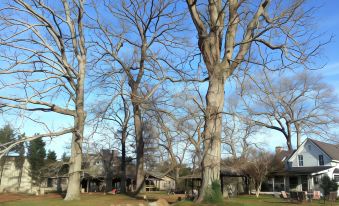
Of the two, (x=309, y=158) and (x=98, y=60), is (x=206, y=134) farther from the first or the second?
(x=309, y=158)

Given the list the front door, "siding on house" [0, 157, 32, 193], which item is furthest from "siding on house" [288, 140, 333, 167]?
"siding on house" [0, 157, 32, 193]

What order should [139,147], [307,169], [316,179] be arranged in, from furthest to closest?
[307,169] → [316,179] → [139,147]

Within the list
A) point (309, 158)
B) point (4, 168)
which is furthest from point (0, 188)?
point (309, 158)

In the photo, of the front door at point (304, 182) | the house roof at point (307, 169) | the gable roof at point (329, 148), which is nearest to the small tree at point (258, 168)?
the house roof at point (307, 169)

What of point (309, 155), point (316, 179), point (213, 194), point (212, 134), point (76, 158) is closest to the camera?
point (213, 194)

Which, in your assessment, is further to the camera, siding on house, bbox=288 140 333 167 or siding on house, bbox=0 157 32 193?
siding on house, bbox=0 157 32 193

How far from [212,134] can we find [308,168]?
3377cm

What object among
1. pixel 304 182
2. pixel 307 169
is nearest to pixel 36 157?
pixel 304 182

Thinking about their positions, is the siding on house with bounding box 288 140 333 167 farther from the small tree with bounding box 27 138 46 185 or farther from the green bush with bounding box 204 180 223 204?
the small tree with bounding box 27 138 46 185

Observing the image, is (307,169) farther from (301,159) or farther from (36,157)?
(36,157)

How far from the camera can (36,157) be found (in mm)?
62438

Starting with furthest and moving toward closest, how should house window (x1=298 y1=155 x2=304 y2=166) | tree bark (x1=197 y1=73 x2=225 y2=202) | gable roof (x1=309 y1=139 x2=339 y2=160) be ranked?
house window (x1=298 y1=155 x2=304 y2=166), gable roof (x1=309 y1=139 x2=339 y2=160), tree bark (x1=197 y1=73 x2=225 y2=202)

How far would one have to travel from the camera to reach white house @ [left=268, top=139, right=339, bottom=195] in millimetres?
43188

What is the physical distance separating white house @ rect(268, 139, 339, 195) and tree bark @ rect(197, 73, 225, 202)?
1193 inches
